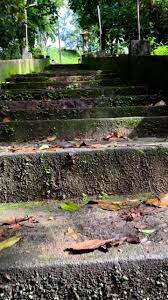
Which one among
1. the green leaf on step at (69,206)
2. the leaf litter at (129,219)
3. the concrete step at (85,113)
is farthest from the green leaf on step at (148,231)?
the concrete step at (85,113)

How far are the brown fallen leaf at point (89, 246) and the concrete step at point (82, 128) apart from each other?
1542 millimetres

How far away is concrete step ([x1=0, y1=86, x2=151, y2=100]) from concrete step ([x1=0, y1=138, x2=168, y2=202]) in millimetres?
2420

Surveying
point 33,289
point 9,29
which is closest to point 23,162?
point 33,289

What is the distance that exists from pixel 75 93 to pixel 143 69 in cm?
114

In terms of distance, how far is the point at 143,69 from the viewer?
5508mm

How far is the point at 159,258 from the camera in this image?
1553mm

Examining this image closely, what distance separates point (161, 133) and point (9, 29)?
6241 millimetres

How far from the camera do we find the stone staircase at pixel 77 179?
1533 millimetres

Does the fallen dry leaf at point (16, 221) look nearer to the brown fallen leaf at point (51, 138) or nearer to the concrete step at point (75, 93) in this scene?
the brown fallen leaf at point (51, 138)

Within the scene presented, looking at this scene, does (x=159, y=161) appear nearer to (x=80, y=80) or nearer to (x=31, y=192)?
(x=31, y=192)

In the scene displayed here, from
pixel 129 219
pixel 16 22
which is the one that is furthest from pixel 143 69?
pixel 16 22

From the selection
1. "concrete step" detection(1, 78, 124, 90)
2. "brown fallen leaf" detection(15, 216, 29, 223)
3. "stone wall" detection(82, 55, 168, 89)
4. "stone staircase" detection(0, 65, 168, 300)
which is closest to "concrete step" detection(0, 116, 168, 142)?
"stone staircase" detection(0, 65, 168, 300)

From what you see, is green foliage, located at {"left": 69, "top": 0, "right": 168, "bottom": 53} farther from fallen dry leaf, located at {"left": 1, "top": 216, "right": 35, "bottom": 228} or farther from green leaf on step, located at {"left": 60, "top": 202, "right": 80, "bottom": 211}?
fallen dry leaf, located at {"left": 1, "top": 216, "right": 35, "bottom": 228}

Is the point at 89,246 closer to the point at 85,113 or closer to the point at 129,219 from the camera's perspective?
the point at 129,219
